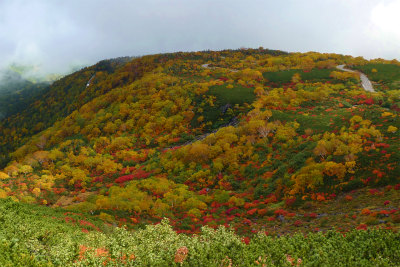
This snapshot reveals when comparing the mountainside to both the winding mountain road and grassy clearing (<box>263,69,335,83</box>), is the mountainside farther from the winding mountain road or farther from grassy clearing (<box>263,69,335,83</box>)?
the winding mountain road

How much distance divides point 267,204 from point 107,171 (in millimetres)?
65559

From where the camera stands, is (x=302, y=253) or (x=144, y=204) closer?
(x=302, y=253)

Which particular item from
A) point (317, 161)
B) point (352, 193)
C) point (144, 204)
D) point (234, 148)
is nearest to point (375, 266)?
point (352, 193)

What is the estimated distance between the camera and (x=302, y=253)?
68.8 feet

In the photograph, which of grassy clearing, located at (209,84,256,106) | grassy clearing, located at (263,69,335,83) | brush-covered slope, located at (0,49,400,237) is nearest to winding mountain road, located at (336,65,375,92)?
brush-covered slope, located at (0,49,400,237)

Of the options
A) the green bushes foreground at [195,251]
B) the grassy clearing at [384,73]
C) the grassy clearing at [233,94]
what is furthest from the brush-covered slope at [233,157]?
the green bushes foreground at [195,251]

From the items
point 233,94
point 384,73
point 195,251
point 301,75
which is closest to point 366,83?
point 384,73

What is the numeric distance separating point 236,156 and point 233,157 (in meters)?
1.11

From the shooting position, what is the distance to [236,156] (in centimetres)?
7725

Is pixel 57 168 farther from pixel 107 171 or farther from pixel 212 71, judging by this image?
pixel 212 71

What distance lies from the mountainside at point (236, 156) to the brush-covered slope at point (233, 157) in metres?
0.36

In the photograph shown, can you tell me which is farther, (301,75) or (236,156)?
(301,75)

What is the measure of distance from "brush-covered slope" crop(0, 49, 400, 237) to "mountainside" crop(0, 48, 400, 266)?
1.19 ft

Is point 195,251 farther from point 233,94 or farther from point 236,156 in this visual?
point 233,94
